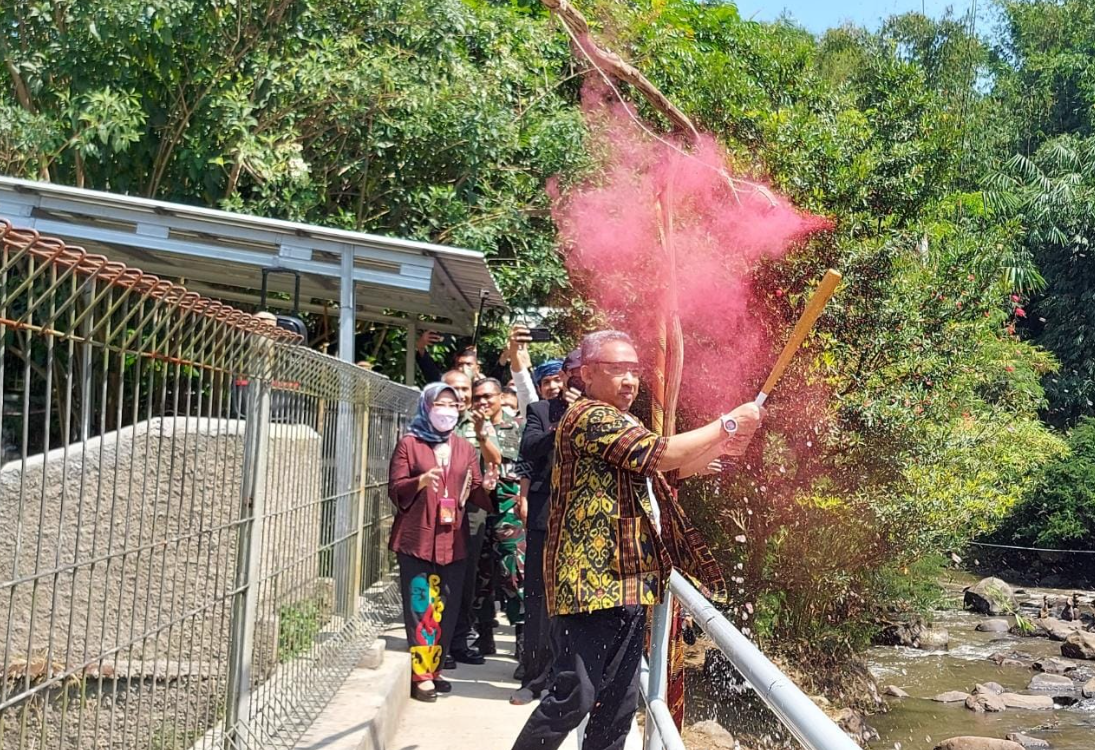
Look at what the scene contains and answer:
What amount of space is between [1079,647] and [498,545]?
13577 mm

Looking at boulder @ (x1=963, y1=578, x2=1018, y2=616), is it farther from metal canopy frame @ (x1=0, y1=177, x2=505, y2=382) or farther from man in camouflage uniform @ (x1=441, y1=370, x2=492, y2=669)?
man in camouflage uniform @ (x1=441, y1=370, x2=492, y2=669)

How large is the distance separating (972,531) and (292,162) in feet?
26.4

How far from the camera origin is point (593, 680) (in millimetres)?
4293

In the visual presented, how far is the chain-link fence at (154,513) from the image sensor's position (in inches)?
103

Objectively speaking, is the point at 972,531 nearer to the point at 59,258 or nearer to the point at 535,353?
the point at 535,353

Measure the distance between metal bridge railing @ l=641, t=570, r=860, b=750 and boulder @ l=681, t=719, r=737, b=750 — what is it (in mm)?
3681

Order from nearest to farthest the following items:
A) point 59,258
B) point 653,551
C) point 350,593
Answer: point 59,258 < point 653,551 < point 350,593

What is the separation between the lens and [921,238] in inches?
431

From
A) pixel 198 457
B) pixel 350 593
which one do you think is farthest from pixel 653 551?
pixel 350 593

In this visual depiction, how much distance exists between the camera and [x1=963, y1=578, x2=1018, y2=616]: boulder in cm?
2347

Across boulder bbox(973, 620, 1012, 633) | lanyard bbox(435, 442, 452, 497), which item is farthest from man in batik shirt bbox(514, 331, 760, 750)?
boulder bbox(973, 620, 1012, 633)

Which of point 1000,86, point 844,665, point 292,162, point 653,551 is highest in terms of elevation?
point 1000,86

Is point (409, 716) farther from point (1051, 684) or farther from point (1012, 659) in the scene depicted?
point (1012, 659)

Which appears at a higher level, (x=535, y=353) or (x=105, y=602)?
(x=535, y=353)
